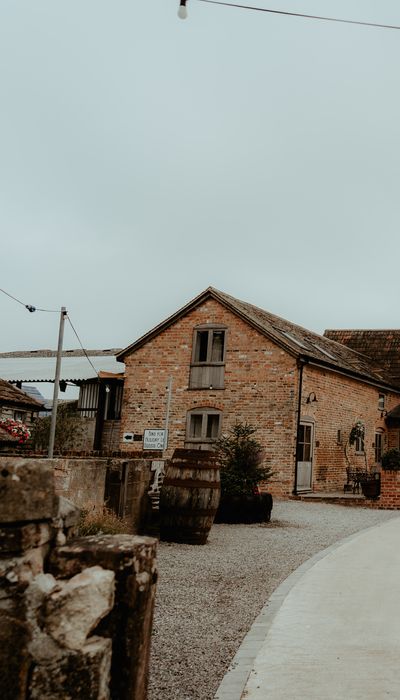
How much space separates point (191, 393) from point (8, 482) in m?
19.8

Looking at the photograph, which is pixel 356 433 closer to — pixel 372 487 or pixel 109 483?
pixel 372 487

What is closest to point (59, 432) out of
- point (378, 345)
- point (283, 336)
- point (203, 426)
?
point (203, 426)

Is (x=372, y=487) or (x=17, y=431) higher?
(x=17, y=431)

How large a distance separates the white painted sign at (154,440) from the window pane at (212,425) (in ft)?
21.9

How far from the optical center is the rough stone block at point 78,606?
244 cm

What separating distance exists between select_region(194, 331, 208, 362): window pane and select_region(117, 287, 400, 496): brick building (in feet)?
0.11

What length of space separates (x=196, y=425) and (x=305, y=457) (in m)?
3.64

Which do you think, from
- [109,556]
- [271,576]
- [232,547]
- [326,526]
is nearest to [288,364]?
[326,526]

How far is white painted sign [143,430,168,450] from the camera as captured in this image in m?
14.9

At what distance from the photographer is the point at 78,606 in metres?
2.46

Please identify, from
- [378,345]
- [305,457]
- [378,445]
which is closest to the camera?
[305,457]

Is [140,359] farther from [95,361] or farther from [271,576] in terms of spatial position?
[271,576]

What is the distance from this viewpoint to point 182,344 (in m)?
22.8

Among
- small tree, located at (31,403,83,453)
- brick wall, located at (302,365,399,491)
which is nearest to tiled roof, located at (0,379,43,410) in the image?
small tree, located at (31,403,83,453)
